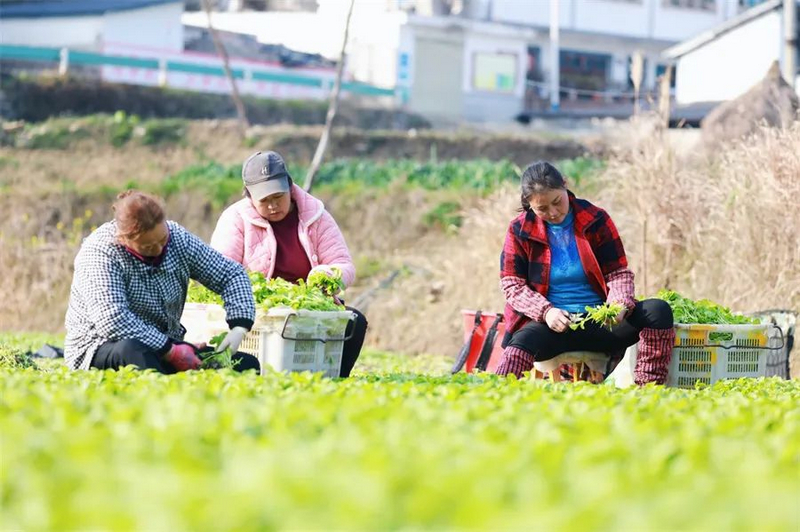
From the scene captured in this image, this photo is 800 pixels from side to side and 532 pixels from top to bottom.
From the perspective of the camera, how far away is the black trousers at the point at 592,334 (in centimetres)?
912

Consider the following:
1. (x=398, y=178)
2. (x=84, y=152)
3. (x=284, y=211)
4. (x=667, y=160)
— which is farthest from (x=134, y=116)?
(x=284, y=211)

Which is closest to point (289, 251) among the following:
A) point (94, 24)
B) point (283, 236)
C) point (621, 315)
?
point (283, 236)

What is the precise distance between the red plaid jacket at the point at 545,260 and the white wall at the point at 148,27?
28.6 metres

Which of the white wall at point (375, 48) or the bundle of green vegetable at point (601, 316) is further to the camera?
the white wall at point (375, 48)

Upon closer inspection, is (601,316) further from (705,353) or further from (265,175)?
(265,175)

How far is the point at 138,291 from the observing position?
25.9ft

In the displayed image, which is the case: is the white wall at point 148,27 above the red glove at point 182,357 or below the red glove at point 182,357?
above

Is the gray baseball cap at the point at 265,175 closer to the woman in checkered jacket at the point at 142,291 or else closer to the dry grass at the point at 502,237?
the woman in checkered jacket at the point at 142,291

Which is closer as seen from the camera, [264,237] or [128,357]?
[128,357]

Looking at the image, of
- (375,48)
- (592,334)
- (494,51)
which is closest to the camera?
(592,334)

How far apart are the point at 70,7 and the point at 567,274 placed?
3071cm

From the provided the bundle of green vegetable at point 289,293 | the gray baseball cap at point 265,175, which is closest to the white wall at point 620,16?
the gray baseball cap at point 265,175

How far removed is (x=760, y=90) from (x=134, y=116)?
1304 cm

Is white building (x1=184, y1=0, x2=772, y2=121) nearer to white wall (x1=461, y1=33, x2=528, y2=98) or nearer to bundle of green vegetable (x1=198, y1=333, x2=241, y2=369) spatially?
white wall (x1=461, y1=33, x2=528, y2=98)
